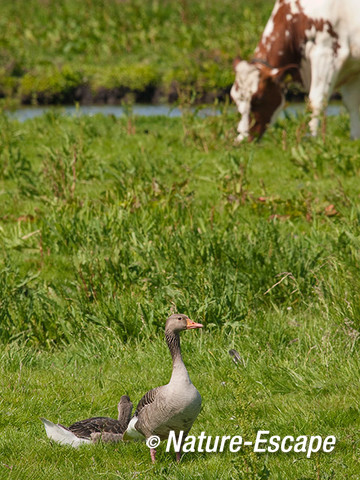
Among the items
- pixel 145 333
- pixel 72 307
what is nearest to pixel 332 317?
pixel 145 333

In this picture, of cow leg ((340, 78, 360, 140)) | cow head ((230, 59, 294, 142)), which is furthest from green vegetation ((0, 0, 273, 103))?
cow head ((230, 59, 294, 142))

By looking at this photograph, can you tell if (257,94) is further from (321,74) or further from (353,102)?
(353,102)

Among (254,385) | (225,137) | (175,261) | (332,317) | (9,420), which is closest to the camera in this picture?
(9,420)

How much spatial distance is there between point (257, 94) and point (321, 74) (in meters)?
0.99

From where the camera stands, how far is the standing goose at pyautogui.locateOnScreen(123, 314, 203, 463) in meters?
3.57

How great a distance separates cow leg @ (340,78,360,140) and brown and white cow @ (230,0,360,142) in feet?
0.05

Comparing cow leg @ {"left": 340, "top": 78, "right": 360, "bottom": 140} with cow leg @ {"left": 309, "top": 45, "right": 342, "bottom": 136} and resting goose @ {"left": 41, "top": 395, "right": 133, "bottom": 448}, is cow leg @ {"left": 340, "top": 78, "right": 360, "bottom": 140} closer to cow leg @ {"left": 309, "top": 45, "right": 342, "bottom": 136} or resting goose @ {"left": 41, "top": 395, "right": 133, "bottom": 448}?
cow leg @ {"left": 309, "top": 45, "right": 342, "bottom": 136}

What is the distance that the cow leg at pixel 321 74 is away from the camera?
1148 cm

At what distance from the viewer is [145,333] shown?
5.62 meters

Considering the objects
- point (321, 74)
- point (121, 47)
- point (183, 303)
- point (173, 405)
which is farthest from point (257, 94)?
point (121, 47)

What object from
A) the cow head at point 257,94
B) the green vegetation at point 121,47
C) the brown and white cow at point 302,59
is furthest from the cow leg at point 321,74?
the green vegetation at point 121,47

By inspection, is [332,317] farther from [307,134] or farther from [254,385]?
[307,134]

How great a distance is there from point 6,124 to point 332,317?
7715 millimetres

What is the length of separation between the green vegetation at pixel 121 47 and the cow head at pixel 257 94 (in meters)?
6.72
